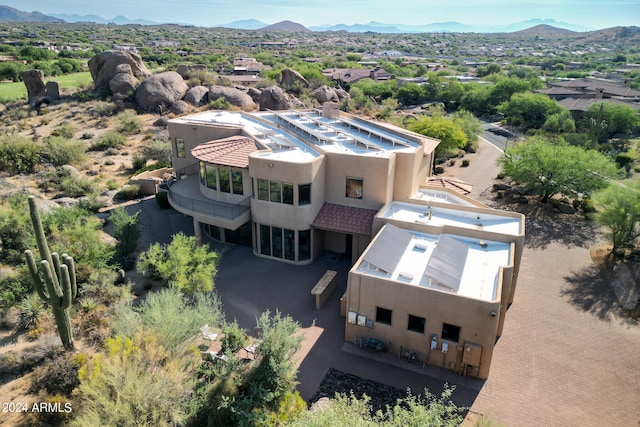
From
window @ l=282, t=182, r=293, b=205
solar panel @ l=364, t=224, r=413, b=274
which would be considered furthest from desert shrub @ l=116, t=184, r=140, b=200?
solar panel @ l=364, t=224, r=413, b=274

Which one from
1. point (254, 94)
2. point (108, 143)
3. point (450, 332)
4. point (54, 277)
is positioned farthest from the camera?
point (254, 94)

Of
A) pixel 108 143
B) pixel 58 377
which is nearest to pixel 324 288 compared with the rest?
pixel 58 377

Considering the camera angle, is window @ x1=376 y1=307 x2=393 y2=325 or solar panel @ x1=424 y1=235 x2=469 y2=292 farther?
window @ x1=376 y1=307 x2=393 y2=325

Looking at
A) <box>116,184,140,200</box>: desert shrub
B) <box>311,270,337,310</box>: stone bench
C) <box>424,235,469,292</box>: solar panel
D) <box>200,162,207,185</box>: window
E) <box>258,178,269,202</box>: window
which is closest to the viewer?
<box>424,235,469,292</box>: solar panel

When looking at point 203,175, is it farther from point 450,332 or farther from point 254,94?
point 254,94

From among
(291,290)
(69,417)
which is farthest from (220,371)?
(291,290)

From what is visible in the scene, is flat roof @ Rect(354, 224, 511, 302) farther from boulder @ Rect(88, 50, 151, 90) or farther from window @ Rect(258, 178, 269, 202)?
boulder @ Rect(88, 50, 151, 90)
